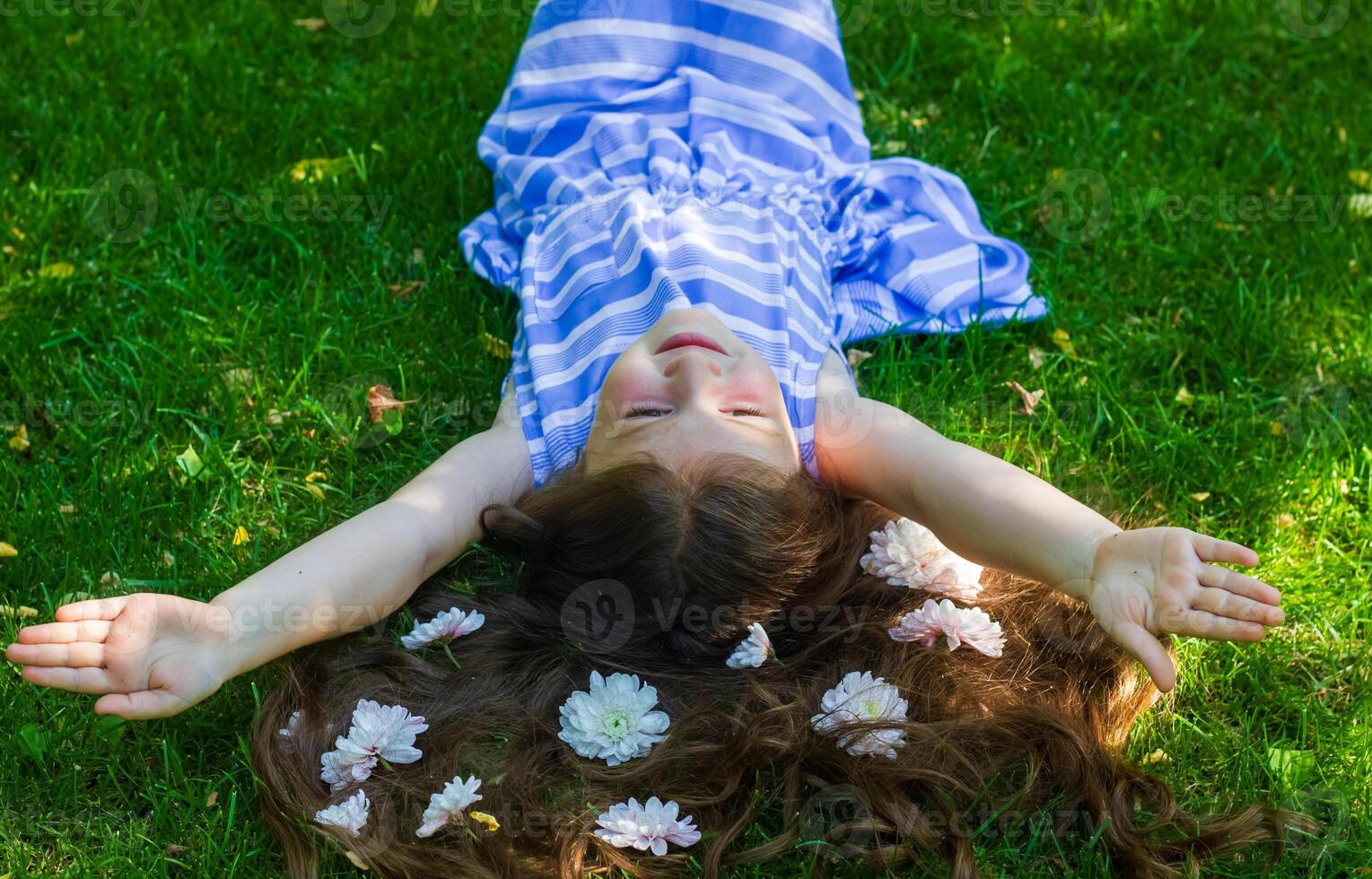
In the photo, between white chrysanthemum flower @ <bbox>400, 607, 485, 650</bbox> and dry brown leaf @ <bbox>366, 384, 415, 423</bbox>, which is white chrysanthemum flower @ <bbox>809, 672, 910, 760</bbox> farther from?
dry brown leaf @ <bbox>366, 384, 415, 423</bbox>

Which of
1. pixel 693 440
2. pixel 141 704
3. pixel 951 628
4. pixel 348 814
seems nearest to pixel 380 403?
pixel 693 440

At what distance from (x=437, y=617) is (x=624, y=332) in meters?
0.89

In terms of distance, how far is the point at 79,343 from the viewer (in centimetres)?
333

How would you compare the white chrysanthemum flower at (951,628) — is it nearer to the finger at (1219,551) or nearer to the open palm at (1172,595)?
the open palm at (1172,595)

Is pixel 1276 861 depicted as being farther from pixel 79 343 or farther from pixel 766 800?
pixel 79 343

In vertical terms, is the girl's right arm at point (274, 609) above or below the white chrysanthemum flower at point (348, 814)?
above

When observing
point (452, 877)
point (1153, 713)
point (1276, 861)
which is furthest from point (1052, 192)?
point (452, 877)

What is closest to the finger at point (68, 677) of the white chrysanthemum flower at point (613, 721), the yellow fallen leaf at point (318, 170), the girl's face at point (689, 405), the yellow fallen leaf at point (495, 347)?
the white chrysanthemum flower at point (613, 721)

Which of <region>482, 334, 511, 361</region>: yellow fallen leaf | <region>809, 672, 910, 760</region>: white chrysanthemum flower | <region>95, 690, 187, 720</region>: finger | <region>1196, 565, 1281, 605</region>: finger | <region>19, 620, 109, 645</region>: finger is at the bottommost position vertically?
<region>809, 672, 910, 760</region>: white chrysanthemum flower

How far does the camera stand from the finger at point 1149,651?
218 cm

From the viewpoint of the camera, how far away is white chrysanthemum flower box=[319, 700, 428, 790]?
238 cm

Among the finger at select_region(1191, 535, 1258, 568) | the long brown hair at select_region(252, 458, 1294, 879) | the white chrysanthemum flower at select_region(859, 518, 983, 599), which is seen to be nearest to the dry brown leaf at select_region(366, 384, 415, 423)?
the long brown hair at select_region(252, 458, 1294, 879)

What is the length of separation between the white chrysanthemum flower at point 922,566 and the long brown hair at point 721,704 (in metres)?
0.04

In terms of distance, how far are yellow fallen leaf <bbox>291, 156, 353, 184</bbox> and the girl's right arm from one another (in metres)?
1.31
